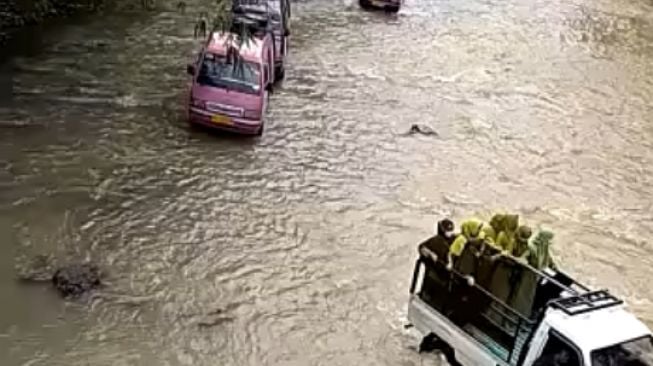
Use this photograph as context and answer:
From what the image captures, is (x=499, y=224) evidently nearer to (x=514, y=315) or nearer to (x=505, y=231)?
(x=505, y=231)

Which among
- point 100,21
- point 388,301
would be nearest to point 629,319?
point 388,301

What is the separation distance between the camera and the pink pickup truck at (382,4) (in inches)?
1072

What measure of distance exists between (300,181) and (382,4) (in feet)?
36.4

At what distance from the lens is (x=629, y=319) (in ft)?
35.3

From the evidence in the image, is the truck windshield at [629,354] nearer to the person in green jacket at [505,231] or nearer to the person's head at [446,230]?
the person in green jacket at [505,231]

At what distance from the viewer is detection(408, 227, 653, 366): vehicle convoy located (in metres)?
10.5

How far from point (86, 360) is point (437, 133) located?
10.1 m

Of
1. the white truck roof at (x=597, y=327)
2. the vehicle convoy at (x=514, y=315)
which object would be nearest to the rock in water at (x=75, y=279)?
the vehicle convoy at (x=514, y=315)

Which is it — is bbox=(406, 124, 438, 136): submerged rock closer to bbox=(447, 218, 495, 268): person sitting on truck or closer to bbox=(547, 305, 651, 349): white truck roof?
bbox=(447, 218, 495, 268): person sitting on truck

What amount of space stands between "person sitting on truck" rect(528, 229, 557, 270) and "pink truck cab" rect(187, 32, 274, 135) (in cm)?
811

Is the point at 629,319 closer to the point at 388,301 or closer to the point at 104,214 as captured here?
the point at 388,301

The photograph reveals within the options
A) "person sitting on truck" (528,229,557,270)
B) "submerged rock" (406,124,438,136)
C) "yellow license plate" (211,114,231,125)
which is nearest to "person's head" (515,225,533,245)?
"person sitting on truck" (528,229,557,270)

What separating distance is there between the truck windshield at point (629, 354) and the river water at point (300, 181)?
9.79 feet

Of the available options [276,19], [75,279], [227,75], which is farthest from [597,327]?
[276,19]
